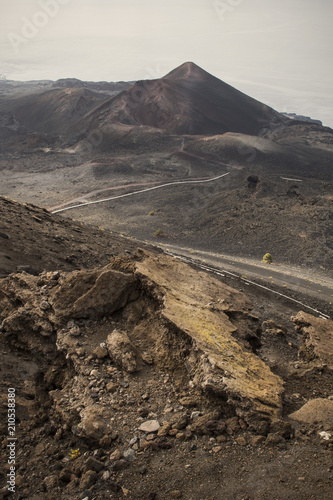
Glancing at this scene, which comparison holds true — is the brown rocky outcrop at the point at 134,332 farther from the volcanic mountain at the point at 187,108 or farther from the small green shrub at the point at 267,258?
the volcanic mountain at the point at 187,108

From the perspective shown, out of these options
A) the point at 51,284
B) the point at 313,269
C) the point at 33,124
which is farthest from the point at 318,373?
the point at 33,124

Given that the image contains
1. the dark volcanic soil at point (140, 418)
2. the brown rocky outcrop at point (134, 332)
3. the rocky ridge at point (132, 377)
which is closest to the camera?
the dark volcanic soil at point (140, 418)

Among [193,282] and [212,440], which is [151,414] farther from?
[193,282]

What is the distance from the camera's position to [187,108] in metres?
73.9

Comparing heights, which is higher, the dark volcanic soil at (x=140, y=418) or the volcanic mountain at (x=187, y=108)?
the volcanic mountain at (x=187, y=108)

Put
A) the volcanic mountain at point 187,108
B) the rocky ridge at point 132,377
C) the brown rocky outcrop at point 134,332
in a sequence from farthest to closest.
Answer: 1. the volcanic mountain at point 187,108
2. the brown rocky outcrop at point 134,332
3. the rocky ridge at point 132,377

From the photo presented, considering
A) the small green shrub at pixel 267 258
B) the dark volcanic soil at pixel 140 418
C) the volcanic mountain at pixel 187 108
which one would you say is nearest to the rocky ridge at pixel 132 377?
the dark volcanic soil at pixel 140 418

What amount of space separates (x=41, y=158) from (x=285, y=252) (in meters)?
47.3

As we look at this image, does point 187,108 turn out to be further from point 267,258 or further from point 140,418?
point 140,418

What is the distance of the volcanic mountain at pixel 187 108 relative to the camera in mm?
70000

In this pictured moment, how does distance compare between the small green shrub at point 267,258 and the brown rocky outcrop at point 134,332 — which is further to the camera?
the small green shrub at point 267,258

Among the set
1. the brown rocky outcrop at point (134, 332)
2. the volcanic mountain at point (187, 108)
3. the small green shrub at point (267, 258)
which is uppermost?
the volcanic mountain at point (187, 108)

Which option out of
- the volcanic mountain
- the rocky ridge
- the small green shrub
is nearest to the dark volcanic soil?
the rocky ridge

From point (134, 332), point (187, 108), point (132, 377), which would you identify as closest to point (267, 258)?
point (134, 332)
